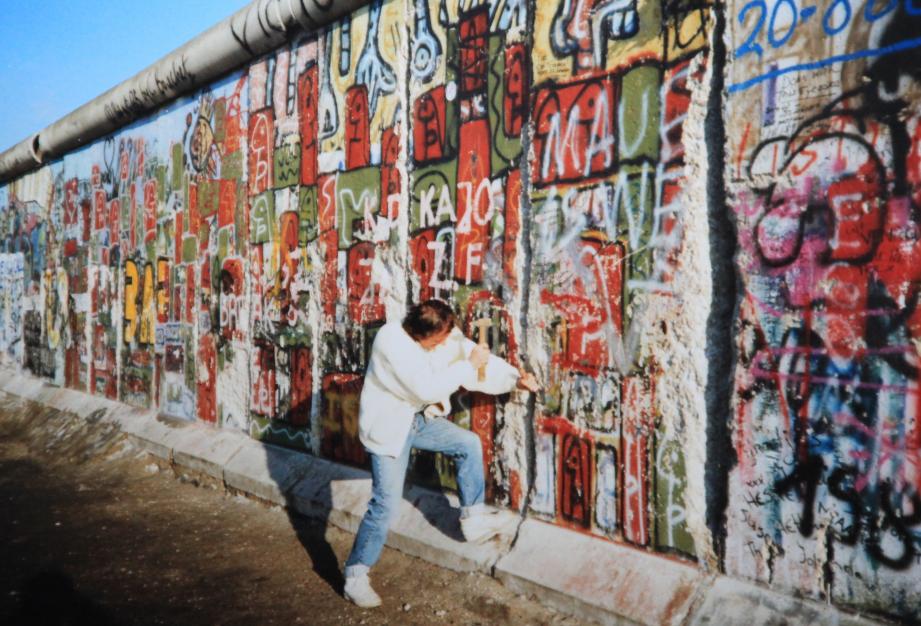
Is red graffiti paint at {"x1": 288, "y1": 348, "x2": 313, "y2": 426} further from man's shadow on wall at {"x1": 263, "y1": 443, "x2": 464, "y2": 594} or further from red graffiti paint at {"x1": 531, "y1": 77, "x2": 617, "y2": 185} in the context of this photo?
red graffiti paint at {"x1": 531, "y1": 77, "x2": 617, "y2": 185}

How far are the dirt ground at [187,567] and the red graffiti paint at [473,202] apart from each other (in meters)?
1.97

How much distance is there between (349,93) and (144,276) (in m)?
4.37

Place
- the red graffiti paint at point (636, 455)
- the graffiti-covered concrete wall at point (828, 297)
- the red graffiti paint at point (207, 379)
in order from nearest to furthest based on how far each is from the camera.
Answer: the graffiti-covered concrete wall at point (828, 297) < the red graffiti paint at point (636, 455) < the red graffiti paint at point (207, 379)

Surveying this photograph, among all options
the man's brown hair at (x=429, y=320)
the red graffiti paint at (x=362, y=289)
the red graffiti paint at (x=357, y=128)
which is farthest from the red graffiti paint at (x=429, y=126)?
the man's brown hair at (x=429, y=320)

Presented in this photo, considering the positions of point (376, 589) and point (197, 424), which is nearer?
point (376, 589)

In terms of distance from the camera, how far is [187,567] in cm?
424

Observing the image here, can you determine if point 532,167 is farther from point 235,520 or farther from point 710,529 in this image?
point 235,520

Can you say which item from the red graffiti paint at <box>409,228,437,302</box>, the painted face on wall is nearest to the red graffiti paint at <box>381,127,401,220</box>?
the red graffiti paint at <box>409,228,437,302</box>

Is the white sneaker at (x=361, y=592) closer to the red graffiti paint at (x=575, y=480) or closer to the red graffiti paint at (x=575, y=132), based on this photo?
the red graffiti paint at (x=575, y=480)

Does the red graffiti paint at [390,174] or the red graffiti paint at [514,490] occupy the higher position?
the red graffiti paint at [390,174]

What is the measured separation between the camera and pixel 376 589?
3.83 metres

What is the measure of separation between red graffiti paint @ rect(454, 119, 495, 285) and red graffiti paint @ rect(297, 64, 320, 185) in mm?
1761

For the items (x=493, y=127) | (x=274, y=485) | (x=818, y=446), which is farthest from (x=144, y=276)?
(x=818, y=446)

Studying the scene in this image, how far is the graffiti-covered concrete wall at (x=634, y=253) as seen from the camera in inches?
106
